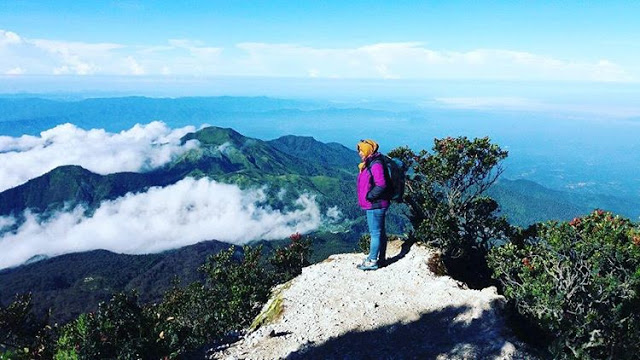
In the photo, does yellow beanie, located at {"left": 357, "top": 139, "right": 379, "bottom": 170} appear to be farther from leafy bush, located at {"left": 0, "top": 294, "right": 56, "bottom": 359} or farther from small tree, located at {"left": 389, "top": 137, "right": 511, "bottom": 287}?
leafy bush, located at {"left": 0, "top": 294, "right": 56, "bottom": 359}

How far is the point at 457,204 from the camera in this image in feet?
77.7

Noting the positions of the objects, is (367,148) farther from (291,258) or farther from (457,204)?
(291,258)

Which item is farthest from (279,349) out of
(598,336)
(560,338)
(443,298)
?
(598,336)

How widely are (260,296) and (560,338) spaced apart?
13.3 metres

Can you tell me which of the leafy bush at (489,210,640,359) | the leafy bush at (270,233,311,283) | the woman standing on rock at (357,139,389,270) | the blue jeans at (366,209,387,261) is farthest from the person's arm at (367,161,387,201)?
the leafy bush at (270,233,311,283)

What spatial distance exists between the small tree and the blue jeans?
3.05 metres

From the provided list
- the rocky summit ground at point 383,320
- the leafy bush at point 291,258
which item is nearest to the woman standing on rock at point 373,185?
the rocky summit ground at point 383,320

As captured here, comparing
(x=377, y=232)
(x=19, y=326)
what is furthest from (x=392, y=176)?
(x=19, y=326)

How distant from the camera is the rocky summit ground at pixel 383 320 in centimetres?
1303

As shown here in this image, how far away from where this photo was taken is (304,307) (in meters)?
16.7

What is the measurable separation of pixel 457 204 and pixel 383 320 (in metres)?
10.7

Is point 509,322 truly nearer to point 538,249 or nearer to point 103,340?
point 538,249

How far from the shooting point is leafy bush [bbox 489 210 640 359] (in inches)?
440

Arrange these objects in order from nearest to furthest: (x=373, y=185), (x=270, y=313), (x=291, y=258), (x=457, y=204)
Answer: (x=373, y=185), (x=270, y=313), (x=457, y=204), (x=291, y=258)
